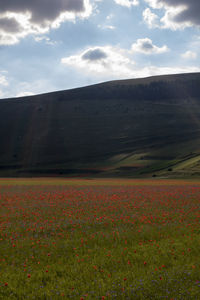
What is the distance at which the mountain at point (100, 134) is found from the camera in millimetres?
116500

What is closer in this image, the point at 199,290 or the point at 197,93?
the point at 199,290

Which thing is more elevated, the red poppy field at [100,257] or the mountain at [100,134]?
the mountain at [100,134]

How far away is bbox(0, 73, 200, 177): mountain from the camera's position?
116m

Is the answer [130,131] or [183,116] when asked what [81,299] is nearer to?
[130,131]

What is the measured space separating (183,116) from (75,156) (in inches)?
2862

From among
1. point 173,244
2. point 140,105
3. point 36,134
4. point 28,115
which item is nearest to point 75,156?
point 36,134

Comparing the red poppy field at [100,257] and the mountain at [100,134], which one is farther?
the mountain at [100,134]

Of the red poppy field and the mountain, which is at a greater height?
the mountain

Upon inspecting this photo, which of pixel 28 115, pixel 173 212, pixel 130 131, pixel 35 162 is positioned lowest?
pixel 173 212

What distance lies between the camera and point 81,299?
23.3 ft

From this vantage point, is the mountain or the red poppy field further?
the mountain

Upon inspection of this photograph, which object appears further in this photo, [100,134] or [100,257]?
[100,134]

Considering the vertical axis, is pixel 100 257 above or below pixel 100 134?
below

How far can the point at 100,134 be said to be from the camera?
154625mm
